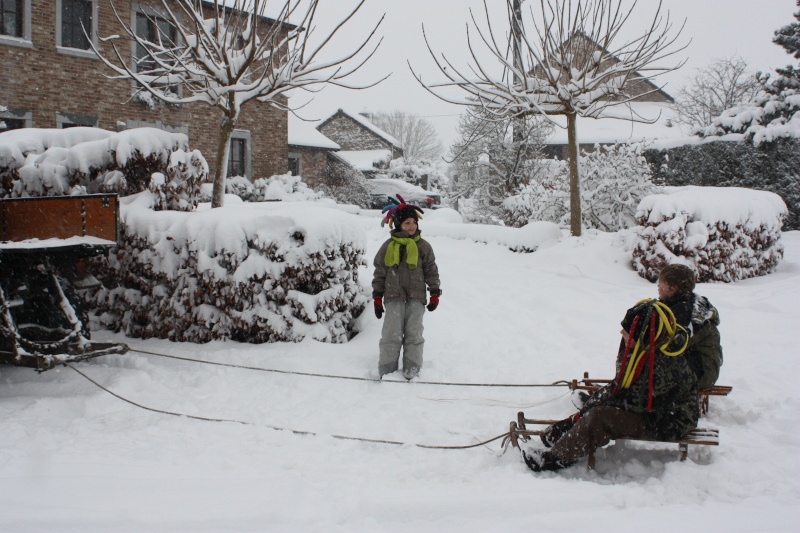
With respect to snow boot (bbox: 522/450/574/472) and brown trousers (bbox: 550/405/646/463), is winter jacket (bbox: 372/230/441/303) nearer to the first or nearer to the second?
snow boot (bbox: 522/450/574/472)

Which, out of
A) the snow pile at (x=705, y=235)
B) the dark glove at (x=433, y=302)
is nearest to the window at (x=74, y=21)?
the dark glove at (x=433, y=302)

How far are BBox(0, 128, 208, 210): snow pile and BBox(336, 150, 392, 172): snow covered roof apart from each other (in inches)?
1170

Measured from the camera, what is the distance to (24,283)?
516 centimetres

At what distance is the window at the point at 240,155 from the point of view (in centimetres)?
1991

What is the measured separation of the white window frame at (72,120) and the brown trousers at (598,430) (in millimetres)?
15623

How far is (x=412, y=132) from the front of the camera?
247ft

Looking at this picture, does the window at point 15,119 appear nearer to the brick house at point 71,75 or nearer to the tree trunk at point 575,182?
the brick house at point 71,75

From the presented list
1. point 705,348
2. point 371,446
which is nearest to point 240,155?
point 371,446

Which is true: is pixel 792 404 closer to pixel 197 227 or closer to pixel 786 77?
pixel 197 227

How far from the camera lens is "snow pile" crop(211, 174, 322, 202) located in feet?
58.6

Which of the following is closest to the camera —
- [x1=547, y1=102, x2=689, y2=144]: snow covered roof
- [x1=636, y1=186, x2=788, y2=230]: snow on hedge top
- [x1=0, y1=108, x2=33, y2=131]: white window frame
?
[x1=636, y1=186, x2=788, y2=230]: snow on hedge top

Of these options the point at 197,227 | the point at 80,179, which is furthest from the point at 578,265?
the point at 80,179

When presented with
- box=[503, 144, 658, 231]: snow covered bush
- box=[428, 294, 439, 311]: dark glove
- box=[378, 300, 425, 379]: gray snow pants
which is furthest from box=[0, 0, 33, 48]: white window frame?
box=[428, 294, 439, 311]: dark glove

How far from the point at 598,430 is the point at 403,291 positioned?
249 cm
